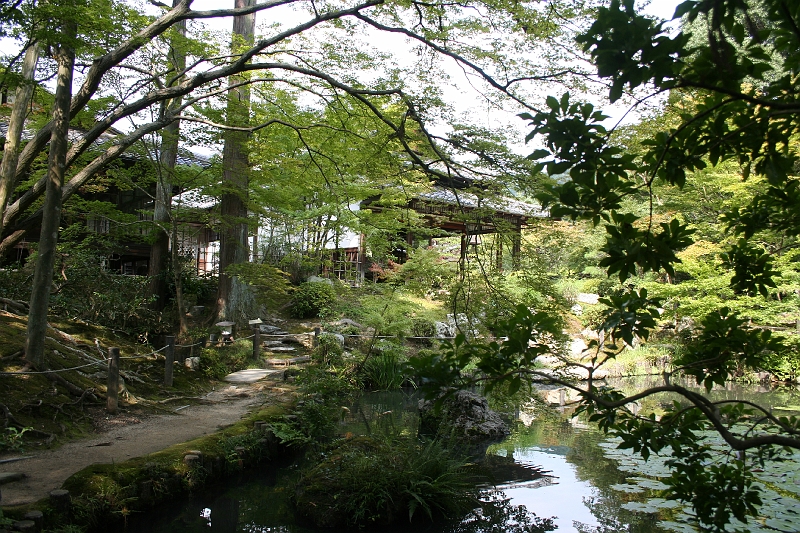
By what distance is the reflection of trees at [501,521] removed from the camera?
4.99 meters

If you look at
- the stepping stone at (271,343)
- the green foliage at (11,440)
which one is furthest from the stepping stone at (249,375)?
the green foliage at (11,440)

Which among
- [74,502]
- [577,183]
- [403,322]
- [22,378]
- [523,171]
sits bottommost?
[74,502]

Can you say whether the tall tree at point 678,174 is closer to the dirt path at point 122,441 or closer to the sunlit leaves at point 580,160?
the sunlit leaves at point 580,160

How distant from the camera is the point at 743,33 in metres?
1.69

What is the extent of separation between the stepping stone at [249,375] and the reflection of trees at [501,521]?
5450 millimetres

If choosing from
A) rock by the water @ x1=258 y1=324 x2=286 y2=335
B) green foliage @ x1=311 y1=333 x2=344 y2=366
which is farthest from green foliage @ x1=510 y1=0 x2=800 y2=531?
rock by the water @ x1=258 y1=324 x2=286 y2=335

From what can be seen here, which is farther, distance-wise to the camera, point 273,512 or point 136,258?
point 136,258

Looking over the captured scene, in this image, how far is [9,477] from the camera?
173 inches

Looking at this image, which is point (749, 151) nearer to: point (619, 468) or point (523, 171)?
point (523, 171)

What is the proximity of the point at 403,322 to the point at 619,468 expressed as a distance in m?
3.89

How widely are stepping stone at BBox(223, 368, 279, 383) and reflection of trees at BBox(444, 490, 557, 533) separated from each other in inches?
215

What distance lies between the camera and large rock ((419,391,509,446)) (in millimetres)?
8141

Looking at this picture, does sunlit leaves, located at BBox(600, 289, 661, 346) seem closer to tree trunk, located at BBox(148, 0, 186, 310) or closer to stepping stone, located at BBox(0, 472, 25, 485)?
stepping stone, located at BBox(0, 472, 25, 485)

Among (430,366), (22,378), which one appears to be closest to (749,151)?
(430,366)
